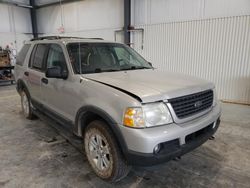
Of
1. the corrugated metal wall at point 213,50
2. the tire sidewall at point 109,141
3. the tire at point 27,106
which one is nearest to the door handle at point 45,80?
the tire at point 27,106

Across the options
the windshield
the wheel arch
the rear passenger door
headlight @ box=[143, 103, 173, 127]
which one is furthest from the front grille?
the rear passenger door

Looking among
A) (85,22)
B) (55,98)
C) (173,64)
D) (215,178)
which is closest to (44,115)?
(55,98)

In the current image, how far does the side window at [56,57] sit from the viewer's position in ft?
8.80

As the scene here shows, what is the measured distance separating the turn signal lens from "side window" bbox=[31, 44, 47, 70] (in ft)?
7.12

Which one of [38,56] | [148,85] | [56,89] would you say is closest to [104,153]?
[148,85]

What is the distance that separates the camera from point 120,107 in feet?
5.89

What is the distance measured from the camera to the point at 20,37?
11.7 meters

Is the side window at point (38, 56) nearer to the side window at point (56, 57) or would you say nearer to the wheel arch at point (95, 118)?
the side window at point (56, 57)

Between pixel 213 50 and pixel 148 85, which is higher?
pixel 213 50

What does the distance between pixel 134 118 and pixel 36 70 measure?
2.43 m

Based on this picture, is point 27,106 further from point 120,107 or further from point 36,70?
point 120,107

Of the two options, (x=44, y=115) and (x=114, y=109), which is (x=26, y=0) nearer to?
(x=44, y=115)

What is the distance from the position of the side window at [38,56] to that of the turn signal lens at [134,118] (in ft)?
7.12

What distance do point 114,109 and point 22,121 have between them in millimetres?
3174
